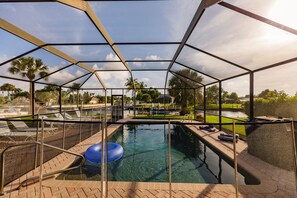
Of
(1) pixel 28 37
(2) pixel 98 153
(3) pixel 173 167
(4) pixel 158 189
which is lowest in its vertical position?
(3) pixel 173 167

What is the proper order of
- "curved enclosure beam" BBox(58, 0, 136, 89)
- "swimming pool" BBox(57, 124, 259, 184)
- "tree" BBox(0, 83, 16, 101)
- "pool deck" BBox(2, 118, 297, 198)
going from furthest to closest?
"tree" BBox(0, 83, 16, 101), "swimming pool" BBox(57, 124, 259, 184), "curved enclosure beam" BBox(58, 0, 136, 89), "pool deck" BBox(2, 118, 297, 198)

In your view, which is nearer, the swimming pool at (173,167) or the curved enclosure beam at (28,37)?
the swimming pool at (173,167)

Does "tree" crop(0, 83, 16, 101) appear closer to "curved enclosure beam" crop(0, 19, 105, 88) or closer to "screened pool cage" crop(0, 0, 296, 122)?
"screened pool cage" crop(0, 0, 296, 122)

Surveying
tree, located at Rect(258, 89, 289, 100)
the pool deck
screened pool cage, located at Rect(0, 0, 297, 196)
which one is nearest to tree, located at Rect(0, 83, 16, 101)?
screened pool cage, located at Rect(0, 0, 297, 196)

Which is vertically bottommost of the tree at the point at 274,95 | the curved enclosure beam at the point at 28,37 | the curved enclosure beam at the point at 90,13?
the tree at the point at 274,95

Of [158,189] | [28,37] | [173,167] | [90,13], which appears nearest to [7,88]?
[28,37]

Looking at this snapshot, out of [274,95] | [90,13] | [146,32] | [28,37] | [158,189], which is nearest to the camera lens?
[158,189]

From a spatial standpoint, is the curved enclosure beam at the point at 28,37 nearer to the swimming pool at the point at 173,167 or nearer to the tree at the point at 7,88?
the swimming pool at the point at 173,167

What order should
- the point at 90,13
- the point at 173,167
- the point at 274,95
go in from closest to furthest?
the point at 90,13, the point at 173,167, the point at 274,95

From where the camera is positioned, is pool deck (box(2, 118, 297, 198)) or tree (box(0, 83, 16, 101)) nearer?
pool deck (box(2, 118, 297, 198))

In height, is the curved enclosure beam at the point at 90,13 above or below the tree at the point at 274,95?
above

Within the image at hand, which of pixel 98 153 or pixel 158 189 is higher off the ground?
pixel 98 153

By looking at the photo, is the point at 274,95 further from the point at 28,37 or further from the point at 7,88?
the point at 7,88

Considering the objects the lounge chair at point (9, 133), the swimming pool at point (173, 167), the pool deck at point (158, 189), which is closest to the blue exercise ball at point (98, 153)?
the swimming pool at point (173, 167)
